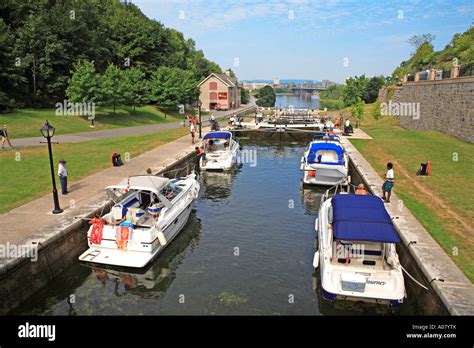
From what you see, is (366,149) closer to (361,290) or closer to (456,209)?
(456,209)

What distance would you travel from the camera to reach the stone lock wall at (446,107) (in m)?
Answer: 27.8

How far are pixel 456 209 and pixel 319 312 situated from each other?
26.8ft

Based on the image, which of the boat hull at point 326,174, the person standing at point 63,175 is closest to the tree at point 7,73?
the person standing at point 63,175

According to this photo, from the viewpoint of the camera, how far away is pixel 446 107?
32062 mm

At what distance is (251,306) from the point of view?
10094 mm

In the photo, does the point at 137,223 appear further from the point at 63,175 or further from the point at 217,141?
the point at 217,141

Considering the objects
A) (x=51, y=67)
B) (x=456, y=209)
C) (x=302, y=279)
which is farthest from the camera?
(x=51, y=67)

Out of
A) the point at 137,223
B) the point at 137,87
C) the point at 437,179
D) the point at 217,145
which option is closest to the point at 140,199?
the point at 137,223

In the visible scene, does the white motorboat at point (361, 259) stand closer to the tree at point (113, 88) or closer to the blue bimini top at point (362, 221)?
the blue bimini top at point (362, 221)

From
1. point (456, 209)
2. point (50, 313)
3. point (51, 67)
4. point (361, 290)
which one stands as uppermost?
point (51, 67)

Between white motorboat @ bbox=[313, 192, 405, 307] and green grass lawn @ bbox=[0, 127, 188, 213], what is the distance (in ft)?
40.0

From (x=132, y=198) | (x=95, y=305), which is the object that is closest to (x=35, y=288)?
(x=95, y=305)
